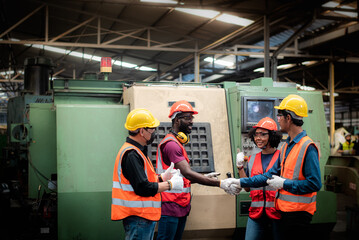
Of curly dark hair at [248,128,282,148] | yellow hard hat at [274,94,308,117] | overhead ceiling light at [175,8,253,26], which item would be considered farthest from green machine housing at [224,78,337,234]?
overhead ceiling light at [175,8,253,26]

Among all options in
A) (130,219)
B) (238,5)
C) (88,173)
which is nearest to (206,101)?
(88,173)

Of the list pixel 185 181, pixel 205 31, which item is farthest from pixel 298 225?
pixel 205 31

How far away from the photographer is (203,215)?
3764 millimetres

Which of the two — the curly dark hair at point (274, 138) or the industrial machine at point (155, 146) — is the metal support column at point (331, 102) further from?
the curly dark hair at point (274, 138)

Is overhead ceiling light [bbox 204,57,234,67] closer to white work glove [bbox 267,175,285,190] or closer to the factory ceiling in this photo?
the factory ceiling

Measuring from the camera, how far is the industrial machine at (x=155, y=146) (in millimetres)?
3717

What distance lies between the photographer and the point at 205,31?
35.1 feet

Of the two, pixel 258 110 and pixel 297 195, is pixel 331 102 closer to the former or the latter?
pixel 258 110

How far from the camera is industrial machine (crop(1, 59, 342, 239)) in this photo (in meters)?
3.72

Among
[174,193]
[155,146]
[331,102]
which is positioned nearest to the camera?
[174,193]

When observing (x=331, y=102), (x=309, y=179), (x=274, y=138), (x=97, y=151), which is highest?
(x=331, y=102)

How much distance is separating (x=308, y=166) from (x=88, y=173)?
2.29 metres

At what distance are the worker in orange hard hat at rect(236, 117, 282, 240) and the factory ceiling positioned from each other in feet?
15.4

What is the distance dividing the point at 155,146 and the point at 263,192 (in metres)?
1.25
